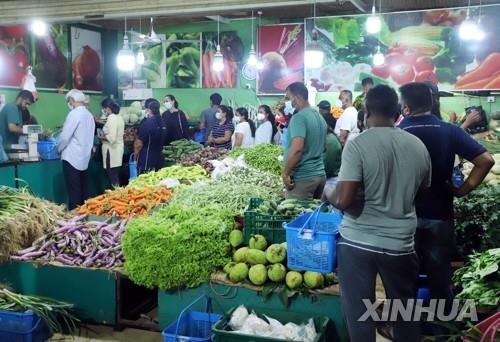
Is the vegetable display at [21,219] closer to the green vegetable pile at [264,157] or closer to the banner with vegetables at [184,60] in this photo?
the green vegetable pile at [264,157]

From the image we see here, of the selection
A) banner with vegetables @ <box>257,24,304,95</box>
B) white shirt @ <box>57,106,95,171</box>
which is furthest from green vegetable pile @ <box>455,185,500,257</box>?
banner with vegetables @ <box>257,24,304,95</box>

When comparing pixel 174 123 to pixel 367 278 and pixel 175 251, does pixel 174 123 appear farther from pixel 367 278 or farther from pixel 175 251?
pixel 367 278

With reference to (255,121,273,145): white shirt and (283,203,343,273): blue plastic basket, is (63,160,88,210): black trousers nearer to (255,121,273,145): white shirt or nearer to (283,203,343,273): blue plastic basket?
(255,121,273,145): white shirt

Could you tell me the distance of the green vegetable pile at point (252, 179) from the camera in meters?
5.42

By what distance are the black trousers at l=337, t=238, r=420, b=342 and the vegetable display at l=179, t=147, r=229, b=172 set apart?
15.0ft

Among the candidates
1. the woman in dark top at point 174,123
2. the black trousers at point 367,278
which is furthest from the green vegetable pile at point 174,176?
the black trousers at point 367,278

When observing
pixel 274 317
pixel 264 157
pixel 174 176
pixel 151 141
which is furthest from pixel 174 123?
pixel 274 317

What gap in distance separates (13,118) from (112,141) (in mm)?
1640

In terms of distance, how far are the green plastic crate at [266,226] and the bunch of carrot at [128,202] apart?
1.67m

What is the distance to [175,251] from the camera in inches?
144

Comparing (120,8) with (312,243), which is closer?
(312,243)

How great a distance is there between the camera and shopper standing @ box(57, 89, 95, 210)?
7.35 metres

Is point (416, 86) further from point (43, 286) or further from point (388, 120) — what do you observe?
point (43, 286)

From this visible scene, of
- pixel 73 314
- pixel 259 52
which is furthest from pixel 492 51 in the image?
pixel 73 314
